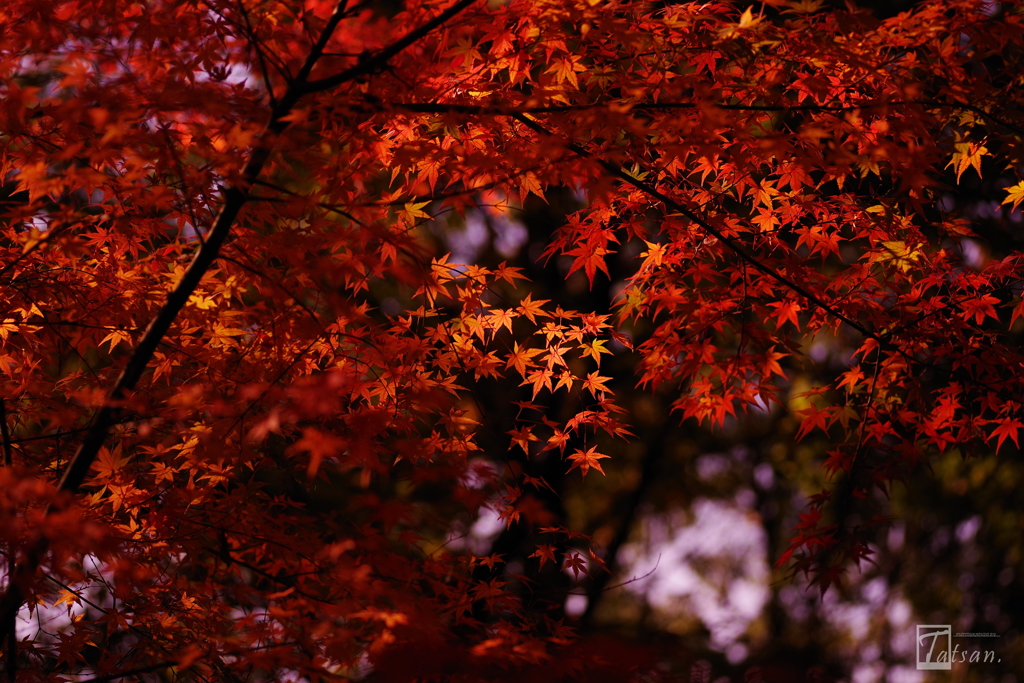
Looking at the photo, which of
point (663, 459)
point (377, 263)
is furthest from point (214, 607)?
point (663, 459)

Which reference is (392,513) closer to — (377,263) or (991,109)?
(377,263)

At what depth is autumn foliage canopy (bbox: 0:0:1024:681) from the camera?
2154mm

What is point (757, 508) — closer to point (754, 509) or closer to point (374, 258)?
point (754, 509)

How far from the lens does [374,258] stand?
2457 mm

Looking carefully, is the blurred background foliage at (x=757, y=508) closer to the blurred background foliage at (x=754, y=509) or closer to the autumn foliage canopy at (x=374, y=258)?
the blurred background foliage at (x=754, y=509)

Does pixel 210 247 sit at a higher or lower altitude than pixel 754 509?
lower

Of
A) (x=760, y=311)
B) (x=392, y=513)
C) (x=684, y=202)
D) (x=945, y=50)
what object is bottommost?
(x=392, y=513)

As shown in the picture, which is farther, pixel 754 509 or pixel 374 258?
pixel 754 509

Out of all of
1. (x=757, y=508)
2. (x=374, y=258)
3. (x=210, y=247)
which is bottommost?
(x=210, y=247)

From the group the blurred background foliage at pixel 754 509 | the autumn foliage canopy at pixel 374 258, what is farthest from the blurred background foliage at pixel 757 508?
the autumn foliage canopy at pixel 374 258

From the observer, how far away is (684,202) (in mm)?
3117

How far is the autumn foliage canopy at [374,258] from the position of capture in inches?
84.8

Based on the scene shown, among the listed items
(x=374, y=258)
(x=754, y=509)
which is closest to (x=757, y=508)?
(x=754, y=509)

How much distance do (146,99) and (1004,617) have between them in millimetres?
12124
